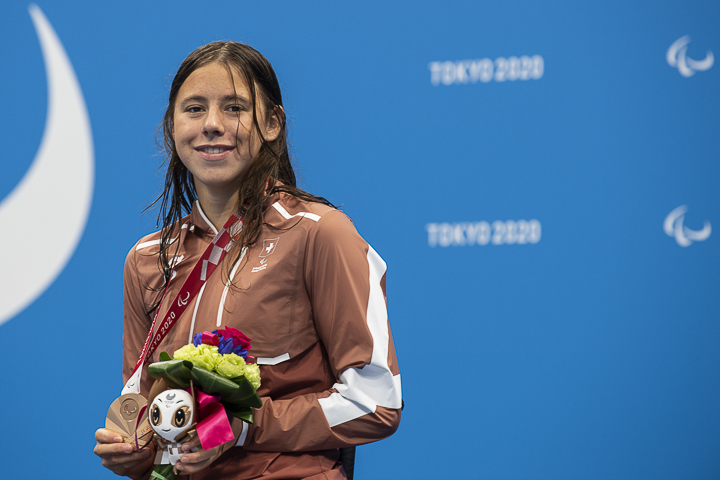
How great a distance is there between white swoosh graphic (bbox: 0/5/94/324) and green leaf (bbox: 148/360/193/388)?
68.0 inches

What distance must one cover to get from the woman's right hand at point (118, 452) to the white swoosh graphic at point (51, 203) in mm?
1592

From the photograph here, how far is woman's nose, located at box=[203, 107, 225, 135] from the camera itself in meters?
1.21

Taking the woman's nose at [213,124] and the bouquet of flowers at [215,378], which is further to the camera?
the woman's nose at [213,124]

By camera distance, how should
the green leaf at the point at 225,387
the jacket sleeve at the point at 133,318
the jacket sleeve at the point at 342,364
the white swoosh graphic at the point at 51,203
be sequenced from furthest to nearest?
the white swoosh graphic at the point at 51,203, the jacket sleeve at the point at 133,318, the jacket sleeve at the point at 342,364, the green leaf at the point at 225,387

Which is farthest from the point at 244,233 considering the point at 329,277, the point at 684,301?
the point at 684,301

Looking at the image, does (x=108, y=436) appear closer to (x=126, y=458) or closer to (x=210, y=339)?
(x=126, y=458)

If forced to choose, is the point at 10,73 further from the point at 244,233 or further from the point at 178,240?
the point at 244,233

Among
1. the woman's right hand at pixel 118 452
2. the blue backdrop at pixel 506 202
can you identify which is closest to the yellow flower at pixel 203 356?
the woman's right hand at pixel 118 452

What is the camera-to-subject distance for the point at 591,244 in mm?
2004

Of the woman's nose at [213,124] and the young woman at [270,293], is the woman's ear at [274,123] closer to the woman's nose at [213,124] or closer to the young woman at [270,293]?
the young woman at [270,293]

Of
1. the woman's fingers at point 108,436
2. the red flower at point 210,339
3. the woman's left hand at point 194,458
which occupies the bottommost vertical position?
the woman's left hand at point 194,458

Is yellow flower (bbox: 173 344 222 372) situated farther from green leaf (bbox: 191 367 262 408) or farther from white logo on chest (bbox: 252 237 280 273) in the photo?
white logo on chest (bbox: 252 237 280 273)

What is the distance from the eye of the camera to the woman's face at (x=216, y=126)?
1.22m

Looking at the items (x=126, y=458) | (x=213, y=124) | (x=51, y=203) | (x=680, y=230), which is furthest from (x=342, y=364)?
(x=51, y=203)
